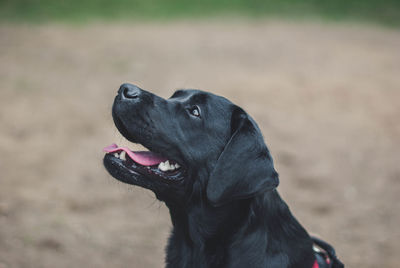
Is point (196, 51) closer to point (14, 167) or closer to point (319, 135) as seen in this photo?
point (319, 135)

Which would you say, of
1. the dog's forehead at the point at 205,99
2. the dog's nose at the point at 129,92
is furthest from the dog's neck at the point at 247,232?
the dog's nose at the point at 129,92

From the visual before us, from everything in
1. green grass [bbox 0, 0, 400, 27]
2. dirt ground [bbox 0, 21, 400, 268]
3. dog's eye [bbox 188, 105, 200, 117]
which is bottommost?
dirt ground [bbox 0, 21, 400, 268]

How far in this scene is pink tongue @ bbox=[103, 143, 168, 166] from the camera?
9.41 feet

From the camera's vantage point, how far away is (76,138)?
6.68 metres

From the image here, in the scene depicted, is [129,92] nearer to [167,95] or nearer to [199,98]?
[199,98]

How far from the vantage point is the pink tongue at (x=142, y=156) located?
9.41 ft

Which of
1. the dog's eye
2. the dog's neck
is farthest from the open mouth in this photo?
the dog's eye

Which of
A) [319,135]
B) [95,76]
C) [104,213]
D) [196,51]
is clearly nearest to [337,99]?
[319,135]

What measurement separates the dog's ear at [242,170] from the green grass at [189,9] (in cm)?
1046

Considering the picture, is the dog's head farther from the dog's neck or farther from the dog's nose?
the dog's neck

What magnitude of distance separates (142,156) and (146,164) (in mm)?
89

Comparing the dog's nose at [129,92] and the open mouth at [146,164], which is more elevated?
the dog's nose at [129,92]

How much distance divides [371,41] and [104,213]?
916cm

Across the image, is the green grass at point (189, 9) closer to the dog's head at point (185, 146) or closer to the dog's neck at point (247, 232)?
the dog's head at point (185, 146)
